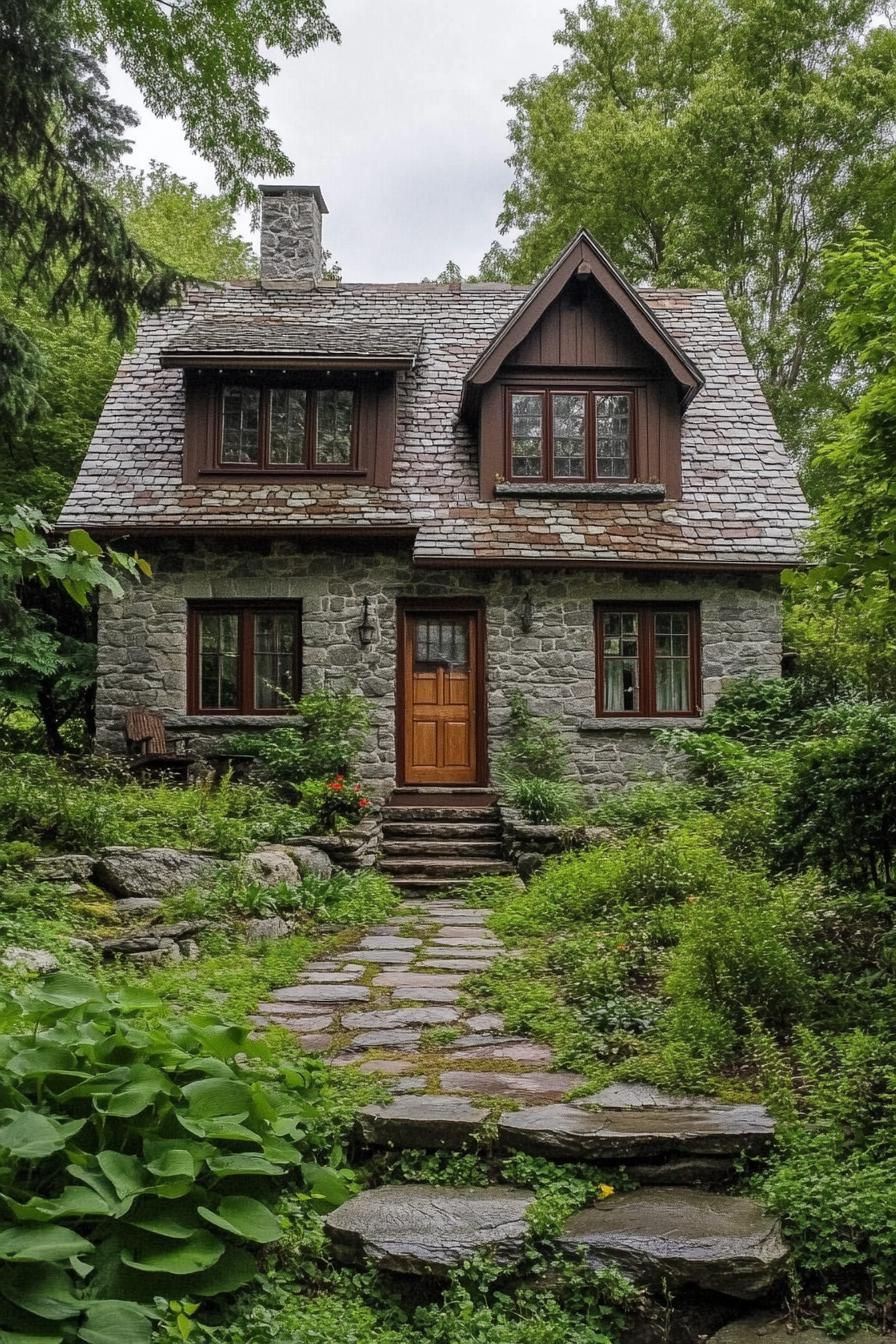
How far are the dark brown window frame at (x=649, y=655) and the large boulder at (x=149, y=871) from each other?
19.7 ft

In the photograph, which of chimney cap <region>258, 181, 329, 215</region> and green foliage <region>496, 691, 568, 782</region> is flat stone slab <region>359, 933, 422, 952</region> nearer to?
green foliage <region>496, 691, 568, 782</region>

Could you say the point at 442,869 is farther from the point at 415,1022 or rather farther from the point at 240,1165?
the point at 240,1165

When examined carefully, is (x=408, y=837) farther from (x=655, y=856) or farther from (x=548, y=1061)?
(x=548, y=1061)

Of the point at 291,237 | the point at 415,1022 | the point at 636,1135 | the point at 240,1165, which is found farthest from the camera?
the point at 291,237

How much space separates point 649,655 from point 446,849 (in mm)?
3565

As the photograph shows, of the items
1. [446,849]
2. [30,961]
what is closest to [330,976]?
[30,961]

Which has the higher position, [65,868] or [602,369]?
[602,369]

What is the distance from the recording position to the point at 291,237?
50.5 feet

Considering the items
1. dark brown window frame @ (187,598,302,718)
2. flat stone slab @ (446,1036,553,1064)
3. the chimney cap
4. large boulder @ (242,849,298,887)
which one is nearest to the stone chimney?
the chimney cap

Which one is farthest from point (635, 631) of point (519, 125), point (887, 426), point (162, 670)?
point (519, 125)

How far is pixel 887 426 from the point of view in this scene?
4.38 meters

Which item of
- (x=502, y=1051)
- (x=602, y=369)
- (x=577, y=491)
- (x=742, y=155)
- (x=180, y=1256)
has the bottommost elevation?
(x=502, y=1051)

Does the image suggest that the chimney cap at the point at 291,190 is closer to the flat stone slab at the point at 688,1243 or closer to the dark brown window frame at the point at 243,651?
the dark brown window frame at the point at 243,651

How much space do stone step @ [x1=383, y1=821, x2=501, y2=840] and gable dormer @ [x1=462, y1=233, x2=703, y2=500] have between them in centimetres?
411
